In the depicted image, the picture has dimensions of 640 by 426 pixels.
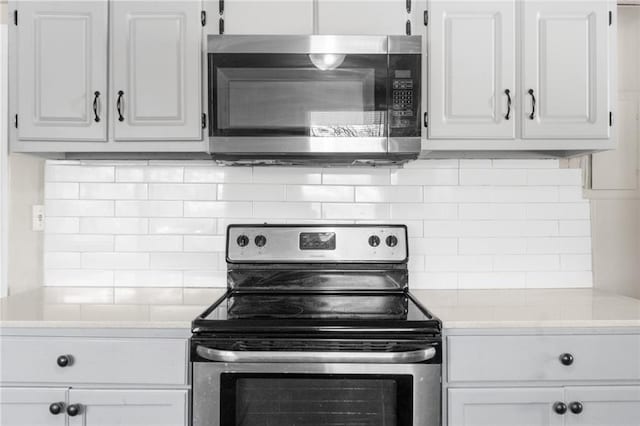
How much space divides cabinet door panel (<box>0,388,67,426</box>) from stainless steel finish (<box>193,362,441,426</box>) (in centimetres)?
44

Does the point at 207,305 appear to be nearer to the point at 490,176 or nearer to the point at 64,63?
the point at 64,63

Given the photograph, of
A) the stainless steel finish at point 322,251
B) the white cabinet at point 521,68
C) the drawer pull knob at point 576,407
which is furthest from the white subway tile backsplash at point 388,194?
the drawer pull knob at point 576,407

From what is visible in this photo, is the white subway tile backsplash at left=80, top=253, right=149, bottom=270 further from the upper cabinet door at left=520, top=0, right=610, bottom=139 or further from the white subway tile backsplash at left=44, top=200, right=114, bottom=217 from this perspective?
the upper cabinet door at left=520, top=0, right=610, bottom=139

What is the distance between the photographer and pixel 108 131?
1.80m

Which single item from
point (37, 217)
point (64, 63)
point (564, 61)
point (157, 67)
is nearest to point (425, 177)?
point (564, 61)

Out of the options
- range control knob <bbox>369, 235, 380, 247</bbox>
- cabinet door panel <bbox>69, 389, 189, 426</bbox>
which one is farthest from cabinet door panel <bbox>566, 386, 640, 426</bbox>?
cabinet door panel <bbox>69, 389, 189, 426</bbox>

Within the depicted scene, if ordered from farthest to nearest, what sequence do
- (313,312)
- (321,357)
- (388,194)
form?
(388,194) → (313,312) → (321,357)

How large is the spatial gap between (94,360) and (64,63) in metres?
1.07

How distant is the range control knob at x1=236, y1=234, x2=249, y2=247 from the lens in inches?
79.0

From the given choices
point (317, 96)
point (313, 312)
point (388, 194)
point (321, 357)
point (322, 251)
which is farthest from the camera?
point (388, 194)

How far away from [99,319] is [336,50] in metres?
1.20

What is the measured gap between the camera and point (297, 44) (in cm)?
174

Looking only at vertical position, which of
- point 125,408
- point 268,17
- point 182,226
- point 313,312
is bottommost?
point 125,408

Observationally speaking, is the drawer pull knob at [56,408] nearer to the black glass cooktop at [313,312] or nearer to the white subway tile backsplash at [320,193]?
the black glass cooktop at [313,312]
